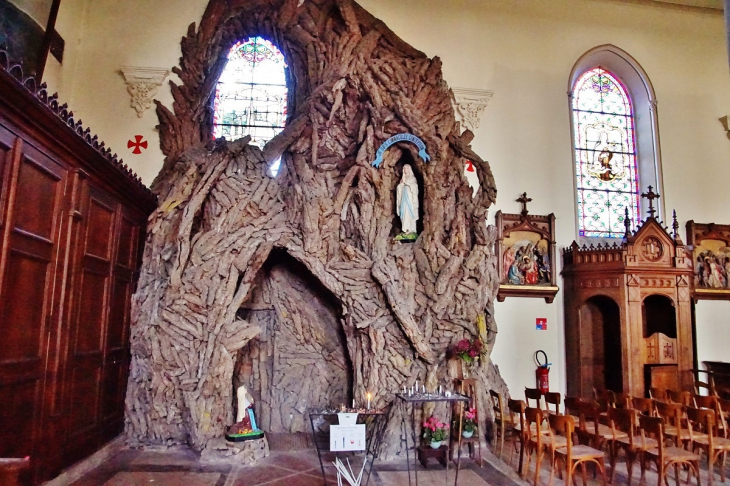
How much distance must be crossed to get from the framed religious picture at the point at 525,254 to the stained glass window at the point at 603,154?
1284mm

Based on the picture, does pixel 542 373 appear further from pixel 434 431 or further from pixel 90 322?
pixel 90 322

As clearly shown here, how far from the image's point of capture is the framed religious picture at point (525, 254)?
9.77 meters

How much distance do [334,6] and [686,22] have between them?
8.58 metres

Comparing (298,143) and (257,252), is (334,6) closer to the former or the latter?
(298,143)

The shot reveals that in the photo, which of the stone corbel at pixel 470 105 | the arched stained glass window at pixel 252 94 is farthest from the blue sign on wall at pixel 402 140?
the arched stained glass window at pixel 252 94

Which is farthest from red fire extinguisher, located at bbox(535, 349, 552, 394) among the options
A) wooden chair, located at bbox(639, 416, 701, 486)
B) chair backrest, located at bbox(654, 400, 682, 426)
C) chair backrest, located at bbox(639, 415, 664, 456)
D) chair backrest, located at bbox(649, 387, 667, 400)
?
chair backrest, located at bbox(639, 415, 664, 456)

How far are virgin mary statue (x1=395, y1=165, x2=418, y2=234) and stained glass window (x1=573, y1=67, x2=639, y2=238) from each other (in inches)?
179

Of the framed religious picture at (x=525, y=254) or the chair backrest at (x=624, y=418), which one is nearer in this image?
the chair backrest at (x=624, y=418)

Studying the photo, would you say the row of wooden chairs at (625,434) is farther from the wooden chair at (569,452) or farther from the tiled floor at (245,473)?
the tiled floor at (245,473)

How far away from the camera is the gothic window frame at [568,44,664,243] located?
10.9m

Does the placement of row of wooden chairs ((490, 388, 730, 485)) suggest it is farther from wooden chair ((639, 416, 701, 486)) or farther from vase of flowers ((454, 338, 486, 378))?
vase of flowers ((454, 338, 486, 378))

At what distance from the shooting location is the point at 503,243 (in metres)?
9.94

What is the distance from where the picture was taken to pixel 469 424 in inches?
270

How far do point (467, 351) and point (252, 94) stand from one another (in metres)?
6.78
